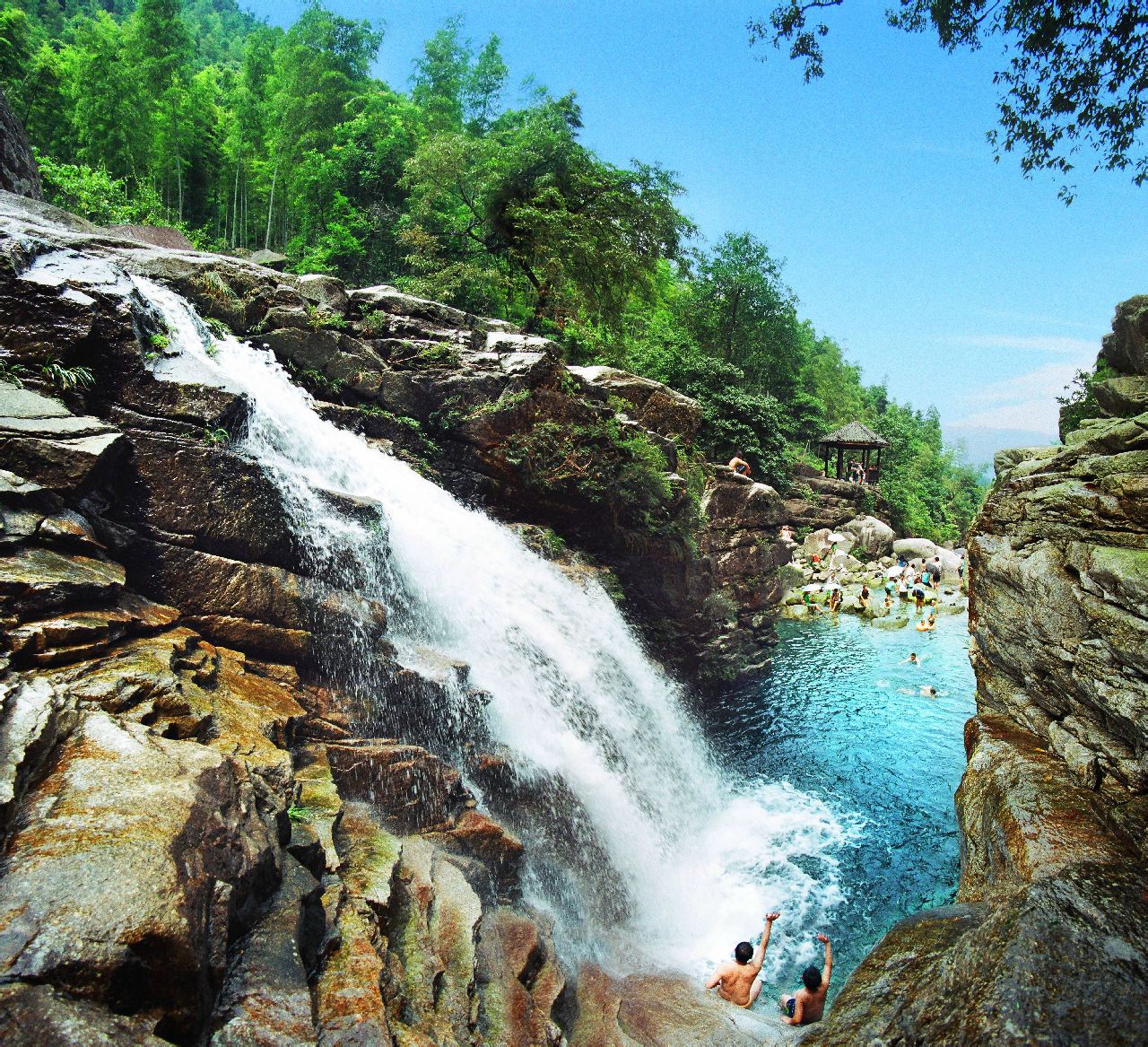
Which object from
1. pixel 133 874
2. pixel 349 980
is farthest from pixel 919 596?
pixel 133 874

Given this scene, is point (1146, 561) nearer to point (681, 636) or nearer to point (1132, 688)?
point (1132, 688)

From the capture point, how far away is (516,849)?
28.6 feet

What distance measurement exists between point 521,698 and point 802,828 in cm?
657

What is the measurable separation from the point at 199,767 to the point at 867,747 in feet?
52.3

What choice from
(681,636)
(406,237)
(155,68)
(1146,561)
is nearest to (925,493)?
(681,636)

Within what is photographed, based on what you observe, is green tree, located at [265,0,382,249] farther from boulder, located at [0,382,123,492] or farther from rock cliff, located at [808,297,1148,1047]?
rock cliff, located at [808,297,1148,1047]

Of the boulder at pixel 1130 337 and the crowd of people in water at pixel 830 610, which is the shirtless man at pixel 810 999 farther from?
the boulder at pixel 1130 337

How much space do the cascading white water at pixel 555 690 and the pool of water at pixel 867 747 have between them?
594mm

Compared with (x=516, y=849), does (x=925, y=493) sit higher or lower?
higher

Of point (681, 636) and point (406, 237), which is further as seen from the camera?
point (406, 237)

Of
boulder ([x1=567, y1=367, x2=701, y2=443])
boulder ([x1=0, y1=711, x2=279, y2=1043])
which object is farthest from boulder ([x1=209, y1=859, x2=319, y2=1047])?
boulder ([x1=567, y1=367, x2=701, y2=443])

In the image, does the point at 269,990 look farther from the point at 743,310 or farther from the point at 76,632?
the point at 743,310

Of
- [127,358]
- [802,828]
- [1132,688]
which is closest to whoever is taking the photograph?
[1132,688]

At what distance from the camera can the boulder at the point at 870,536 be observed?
124ft
